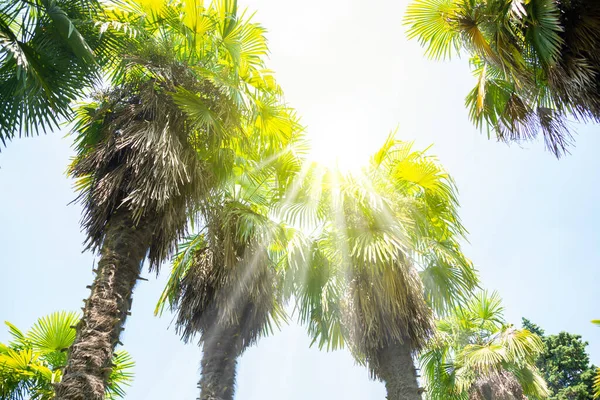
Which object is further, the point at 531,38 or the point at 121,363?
the point at 121,363

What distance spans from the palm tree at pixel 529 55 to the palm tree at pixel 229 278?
2.73 metres

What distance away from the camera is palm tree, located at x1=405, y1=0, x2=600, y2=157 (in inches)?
168

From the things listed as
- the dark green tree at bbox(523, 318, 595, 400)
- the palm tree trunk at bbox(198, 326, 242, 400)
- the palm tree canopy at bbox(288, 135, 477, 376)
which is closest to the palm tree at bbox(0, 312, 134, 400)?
the palm tree trunk at bbox(198, 326, 242, 400)

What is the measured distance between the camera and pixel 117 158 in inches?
205

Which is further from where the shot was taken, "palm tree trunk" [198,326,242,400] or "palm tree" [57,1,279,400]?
"palm tree trunk" [198,326,242,400]

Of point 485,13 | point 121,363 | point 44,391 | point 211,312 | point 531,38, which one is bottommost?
point 44,391

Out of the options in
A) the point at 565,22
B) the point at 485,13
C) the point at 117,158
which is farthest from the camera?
the point at 117,158

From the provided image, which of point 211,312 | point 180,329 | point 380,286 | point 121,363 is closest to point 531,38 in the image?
point 380,286

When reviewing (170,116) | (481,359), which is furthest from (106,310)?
(481,359)

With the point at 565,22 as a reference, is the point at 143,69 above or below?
above

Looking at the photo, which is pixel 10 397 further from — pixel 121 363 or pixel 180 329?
pixel 180 329

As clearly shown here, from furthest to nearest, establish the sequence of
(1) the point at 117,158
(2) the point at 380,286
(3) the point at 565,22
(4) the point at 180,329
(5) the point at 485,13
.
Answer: (4) the point at 180,329 < (2) the point at 380,286 < (1) the point at 117,158 < (5) the point at 485,13 < (3) the point at 565,22

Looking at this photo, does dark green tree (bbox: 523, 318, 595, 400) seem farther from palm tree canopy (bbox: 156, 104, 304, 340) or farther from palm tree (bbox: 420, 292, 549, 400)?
palm tree canopy (bbox: 156, 104, 304, 340)

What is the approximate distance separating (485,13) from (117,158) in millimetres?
4633
